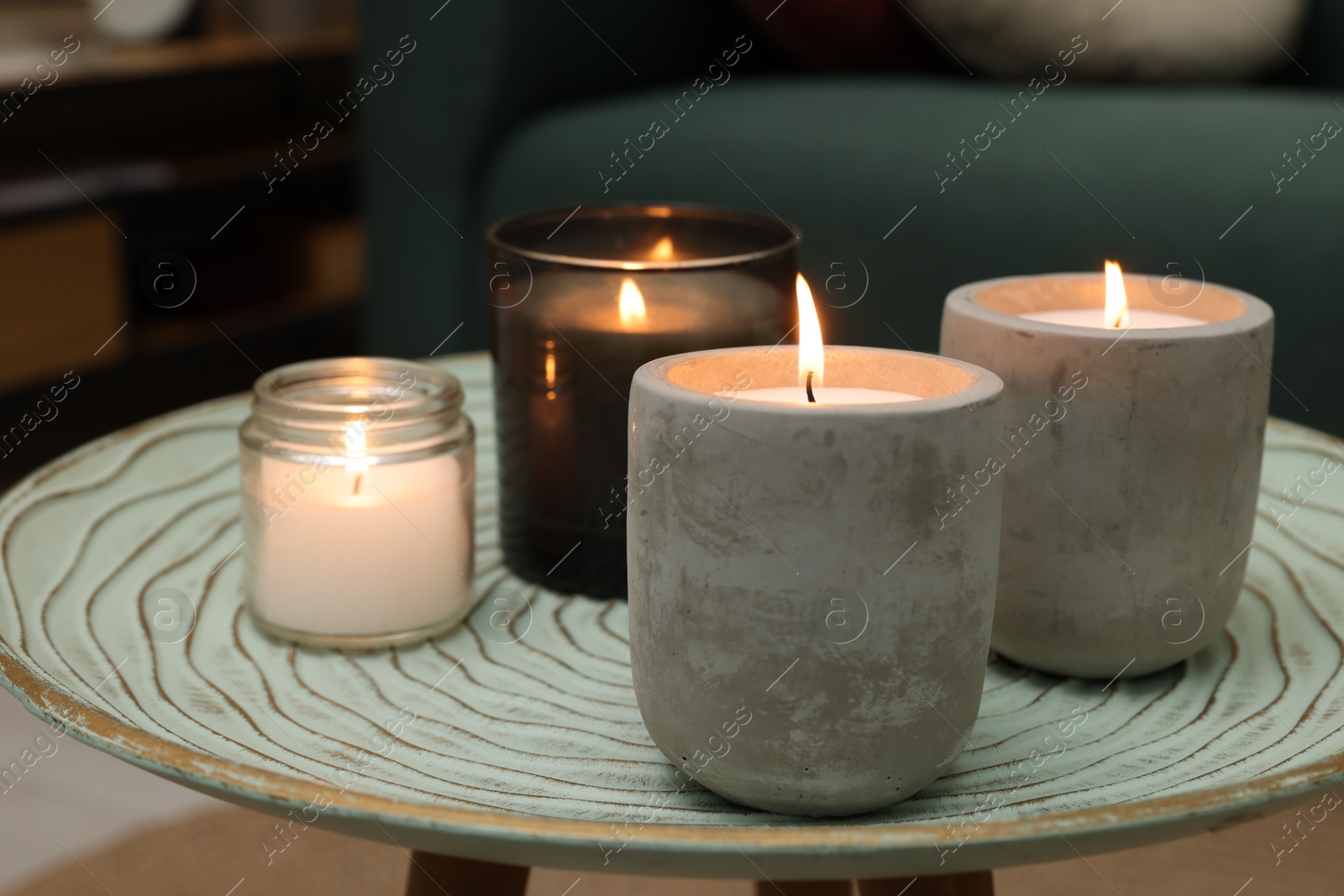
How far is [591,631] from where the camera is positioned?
1.69ft

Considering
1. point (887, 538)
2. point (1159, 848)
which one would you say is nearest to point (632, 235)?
point (887, 538)

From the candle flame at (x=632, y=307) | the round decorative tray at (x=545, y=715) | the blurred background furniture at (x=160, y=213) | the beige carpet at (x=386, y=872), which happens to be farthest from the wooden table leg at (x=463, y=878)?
the blurred background furniture at (x=160, y=213)

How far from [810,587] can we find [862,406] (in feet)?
0.16

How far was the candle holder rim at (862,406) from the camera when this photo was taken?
0.34 metres

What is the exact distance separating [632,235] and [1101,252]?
63cm

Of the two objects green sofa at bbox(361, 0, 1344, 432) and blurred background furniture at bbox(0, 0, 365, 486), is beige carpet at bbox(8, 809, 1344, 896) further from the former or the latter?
blurred background furniture at bbox(0, 0, 365, 486)

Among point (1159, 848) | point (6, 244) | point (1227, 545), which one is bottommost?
point (1159, 848)

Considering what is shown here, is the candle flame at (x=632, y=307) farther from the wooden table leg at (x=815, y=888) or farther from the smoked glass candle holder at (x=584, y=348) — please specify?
the wooden table leg at (x=815, y=888)

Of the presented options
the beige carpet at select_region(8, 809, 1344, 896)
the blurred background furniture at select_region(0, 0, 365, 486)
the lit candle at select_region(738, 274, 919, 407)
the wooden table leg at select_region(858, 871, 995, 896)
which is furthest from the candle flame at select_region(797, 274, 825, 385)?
the blurred background furniture at select_region(0, 0, 365, 486)

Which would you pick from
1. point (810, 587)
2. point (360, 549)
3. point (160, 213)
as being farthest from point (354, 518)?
point (160, 213)

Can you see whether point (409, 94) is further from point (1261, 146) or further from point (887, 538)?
point (887, 538)

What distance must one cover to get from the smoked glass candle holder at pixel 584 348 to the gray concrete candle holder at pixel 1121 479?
0.09 m

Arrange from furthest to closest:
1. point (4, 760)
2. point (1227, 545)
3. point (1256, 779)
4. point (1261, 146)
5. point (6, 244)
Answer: point (6, 244), point (4, 760), point (1261, 146), point (1227, 545), point (1256, 779)

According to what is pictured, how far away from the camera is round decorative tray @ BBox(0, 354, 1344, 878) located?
32 centimetres
